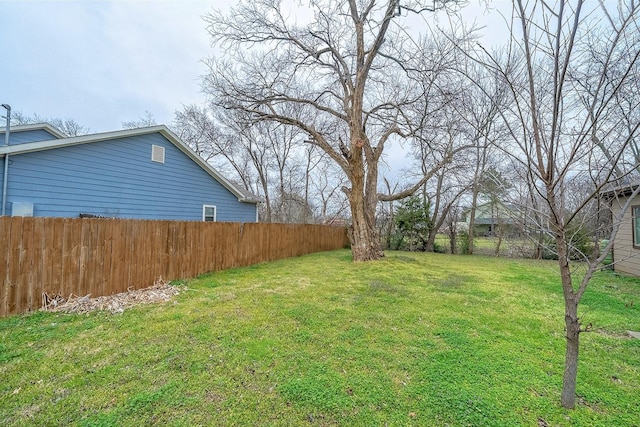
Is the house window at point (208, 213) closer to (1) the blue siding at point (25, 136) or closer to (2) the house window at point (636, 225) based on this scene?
(1) the blue siding at point (25, 136)

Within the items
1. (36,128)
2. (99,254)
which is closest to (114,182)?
(99,254)

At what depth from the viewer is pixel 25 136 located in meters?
9.61

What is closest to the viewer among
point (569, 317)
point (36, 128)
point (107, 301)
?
point (569, 317)

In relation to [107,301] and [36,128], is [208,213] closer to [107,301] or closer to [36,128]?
[36,128]

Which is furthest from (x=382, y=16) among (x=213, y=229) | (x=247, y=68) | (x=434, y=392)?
(x=434, y=392)

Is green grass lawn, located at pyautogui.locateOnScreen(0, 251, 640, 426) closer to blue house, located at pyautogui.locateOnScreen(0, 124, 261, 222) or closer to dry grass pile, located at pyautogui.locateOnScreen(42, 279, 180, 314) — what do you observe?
dry grass pile, located at pyautogui.locateOnScreen(42, 279, 180, 314)

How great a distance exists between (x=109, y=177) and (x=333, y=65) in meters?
7.78

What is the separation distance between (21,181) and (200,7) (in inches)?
246

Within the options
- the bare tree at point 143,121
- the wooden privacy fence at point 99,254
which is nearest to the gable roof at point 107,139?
the wooden privacy fence at point 99,254

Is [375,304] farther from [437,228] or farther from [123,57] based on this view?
[123,57]

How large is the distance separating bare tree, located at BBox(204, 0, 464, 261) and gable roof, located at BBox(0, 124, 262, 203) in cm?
221

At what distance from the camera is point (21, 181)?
658 centimetres

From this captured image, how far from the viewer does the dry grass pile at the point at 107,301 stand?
3.82 metres

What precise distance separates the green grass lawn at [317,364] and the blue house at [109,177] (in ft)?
16.5
